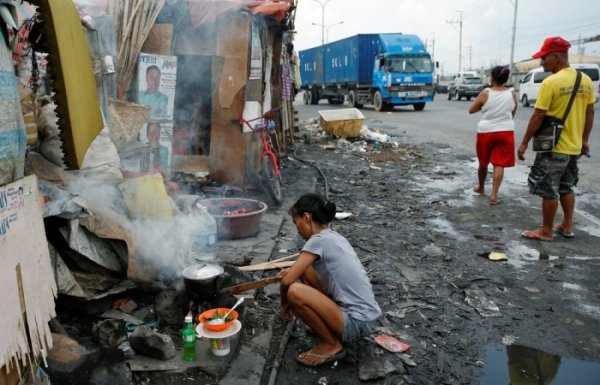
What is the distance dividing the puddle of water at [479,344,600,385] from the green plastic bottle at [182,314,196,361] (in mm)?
1840

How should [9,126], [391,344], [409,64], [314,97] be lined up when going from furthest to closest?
[314,97] < [409,64] < [391,344] < [9,126]

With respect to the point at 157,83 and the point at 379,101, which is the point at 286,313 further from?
the point at 379,101

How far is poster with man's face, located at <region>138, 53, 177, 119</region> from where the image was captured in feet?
21.4

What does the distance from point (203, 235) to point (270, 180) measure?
233 centimetres

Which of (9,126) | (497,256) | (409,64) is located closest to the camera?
(9,126)

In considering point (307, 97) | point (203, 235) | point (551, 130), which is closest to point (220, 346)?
point (203, 235)

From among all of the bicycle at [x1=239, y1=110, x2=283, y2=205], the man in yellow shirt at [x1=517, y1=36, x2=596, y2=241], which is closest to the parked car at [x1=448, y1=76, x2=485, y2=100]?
the bicycle at [x1=239, y1=110, x2=283, y2=205]

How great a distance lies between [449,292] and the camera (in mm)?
4199

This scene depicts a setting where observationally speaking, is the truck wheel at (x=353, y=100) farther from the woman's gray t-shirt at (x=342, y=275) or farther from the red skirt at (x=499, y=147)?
the woman's gray t-shirt at (x=342, y=275)

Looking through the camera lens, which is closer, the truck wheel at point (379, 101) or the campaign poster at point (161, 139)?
the campaign poster at point (161, 139)

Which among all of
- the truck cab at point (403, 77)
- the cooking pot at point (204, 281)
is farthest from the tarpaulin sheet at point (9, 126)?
the truck cab at point (403, 77)

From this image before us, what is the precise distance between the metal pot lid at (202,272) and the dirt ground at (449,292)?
1.53ft

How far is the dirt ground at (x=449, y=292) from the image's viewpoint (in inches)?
122

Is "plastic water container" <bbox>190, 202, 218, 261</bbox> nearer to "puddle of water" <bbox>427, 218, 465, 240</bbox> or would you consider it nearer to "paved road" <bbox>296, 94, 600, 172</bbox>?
"puddle of water" <bbox>427, 218, 465, 240</bbox>
